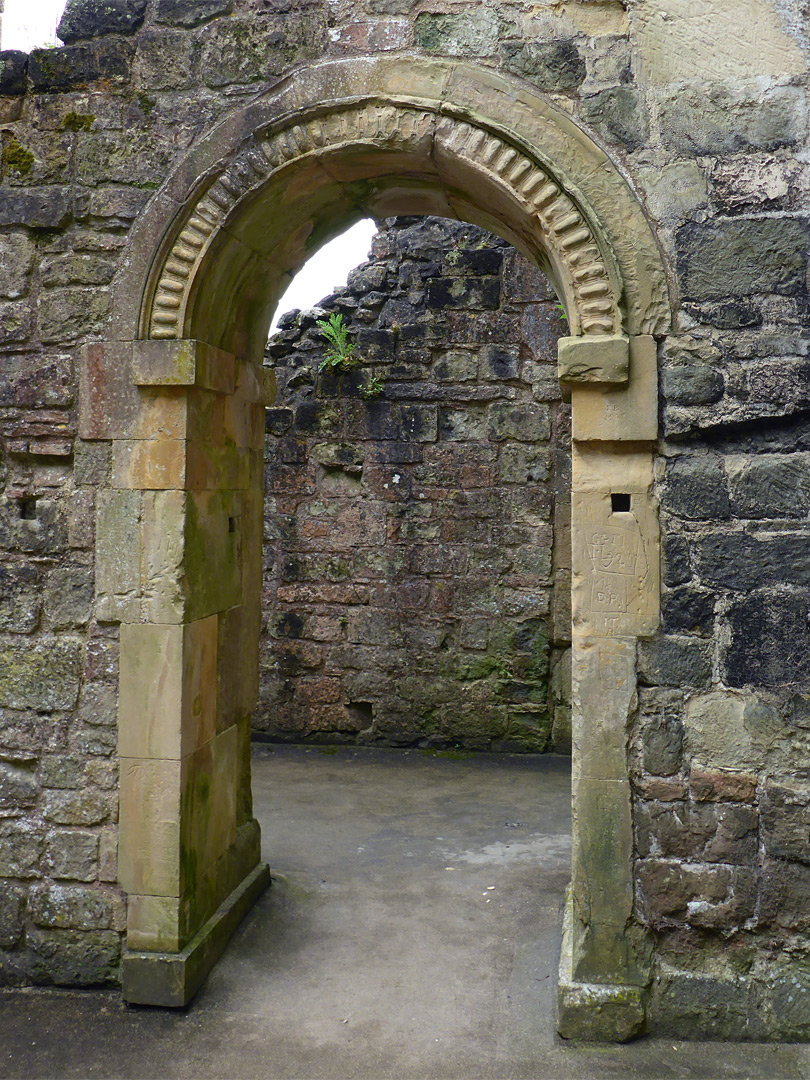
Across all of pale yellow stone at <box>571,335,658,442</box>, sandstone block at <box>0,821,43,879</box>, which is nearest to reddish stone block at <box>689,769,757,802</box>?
pale yellow stone at <box>571,335,658,442</box>

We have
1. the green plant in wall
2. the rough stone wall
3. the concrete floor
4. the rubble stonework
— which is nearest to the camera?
the concrete floor

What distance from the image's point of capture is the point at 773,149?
3025 millimetres

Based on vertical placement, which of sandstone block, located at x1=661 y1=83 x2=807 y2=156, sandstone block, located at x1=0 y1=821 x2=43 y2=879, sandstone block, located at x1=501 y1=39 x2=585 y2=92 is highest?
sandstone block, located at x1=501 y1=39 x2=585 y2=92

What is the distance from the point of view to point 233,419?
3.83 metres

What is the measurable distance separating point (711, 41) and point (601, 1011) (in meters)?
3.32

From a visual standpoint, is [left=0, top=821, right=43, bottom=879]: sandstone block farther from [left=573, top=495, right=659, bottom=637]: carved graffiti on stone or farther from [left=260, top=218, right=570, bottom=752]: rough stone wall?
[left=260, top=218, right=570, bottom=752]: rough stone wall

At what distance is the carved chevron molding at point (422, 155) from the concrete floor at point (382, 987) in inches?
96.3

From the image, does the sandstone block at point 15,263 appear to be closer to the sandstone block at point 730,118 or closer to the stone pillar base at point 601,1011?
the sandstone block at point 730,118

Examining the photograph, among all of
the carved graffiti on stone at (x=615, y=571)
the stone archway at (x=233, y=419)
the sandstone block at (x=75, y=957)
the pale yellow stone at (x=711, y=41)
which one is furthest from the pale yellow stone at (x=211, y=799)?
the pale yellow stone at (x=711, y=41)

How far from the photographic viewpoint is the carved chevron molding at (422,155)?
307 centimetres

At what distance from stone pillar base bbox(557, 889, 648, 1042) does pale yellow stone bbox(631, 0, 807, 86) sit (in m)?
3.10

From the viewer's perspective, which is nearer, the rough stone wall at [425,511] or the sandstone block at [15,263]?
the sandstone block at [15,263]

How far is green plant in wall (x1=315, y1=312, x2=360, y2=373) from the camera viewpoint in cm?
659

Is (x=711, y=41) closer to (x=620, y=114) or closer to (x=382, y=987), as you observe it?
(x=620, y=114)
